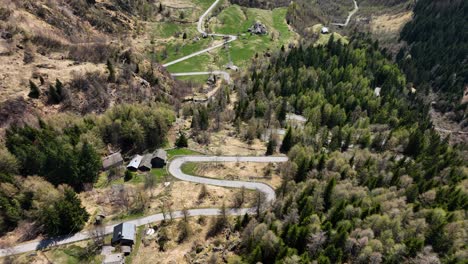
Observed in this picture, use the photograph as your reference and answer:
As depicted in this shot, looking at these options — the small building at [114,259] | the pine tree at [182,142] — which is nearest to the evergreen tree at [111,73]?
the pine tree at [182,142]

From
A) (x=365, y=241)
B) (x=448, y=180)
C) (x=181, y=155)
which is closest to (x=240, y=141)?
(x=181, y=155)

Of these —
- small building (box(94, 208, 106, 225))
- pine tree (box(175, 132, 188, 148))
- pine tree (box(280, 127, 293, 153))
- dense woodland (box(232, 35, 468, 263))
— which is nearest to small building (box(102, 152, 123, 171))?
small building (box(94, 208, 106, 225))

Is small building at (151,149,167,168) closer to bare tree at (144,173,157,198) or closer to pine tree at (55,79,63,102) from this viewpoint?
bare tree at (144,173,157,198)

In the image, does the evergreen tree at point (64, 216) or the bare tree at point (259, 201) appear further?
the bare tree at point (259, 201)

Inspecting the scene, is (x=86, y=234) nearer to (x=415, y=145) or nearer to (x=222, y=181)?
(x=222, y=181)

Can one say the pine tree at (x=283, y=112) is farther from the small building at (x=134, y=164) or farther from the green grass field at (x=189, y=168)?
the small building at (x=134, y=164)
